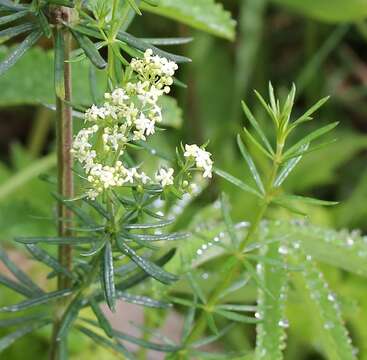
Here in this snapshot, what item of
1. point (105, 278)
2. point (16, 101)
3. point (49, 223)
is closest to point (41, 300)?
point (105, 278)

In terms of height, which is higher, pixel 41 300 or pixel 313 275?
pixel 313 275

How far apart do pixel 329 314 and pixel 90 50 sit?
51cm

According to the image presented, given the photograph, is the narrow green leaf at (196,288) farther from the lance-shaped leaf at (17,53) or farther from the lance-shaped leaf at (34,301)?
the lance-shaped leaf at (17,53)

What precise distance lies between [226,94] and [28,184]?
76 cm

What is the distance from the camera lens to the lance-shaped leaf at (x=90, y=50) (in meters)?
0.64

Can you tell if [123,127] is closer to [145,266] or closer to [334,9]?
[145,266]

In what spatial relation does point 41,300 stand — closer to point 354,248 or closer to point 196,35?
point 354,248

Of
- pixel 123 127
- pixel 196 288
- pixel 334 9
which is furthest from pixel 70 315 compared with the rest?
pixel 334 9

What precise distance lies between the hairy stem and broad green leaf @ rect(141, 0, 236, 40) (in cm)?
37

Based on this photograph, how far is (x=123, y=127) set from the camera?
2.11 ft

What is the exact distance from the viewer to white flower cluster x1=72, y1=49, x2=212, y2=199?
0.63 m

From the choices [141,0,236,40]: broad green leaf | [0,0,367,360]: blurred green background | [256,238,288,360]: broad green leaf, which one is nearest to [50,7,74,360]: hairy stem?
[256,238,288,360]: broad green leaf

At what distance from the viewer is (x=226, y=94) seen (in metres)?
2.22

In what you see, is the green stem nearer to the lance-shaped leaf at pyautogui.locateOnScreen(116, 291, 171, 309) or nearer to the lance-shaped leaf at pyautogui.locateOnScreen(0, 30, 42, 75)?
the lance-shaped leaf at pyautogui.locateOnScreen(116, 291, 171, 309)
